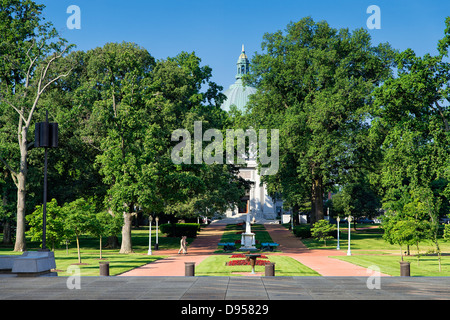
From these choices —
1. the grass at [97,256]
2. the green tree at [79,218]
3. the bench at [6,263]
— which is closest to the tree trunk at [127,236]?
the grass at [97,256]

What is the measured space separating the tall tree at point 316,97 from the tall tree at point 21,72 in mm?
19563

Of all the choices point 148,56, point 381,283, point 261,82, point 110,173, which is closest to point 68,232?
point 110,173

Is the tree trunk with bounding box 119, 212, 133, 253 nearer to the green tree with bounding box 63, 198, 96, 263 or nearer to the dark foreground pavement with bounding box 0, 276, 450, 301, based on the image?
the green tree with bounding box 63, 198, 96, 263

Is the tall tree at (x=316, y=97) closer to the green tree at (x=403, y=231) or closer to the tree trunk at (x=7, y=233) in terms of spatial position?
the green tree at (x=403, y=231)

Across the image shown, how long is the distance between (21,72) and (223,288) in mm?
33879

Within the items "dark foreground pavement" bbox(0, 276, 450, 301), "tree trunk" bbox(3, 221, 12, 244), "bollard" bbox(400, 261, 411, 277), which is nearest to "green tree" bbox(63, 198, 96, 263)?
"dark foreground pavement" bbox(0, 276, 450, 301)

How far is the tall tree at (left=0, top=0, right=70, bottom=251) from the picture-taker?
38.7 m

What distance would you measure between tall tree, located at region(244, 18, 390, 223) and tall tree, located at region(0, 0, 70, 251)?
19.6 metres

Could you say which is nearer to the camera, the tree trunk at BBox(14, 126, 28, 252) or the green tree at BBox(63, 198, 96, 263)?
the green tree at BBox(63, 198, 96, 263)

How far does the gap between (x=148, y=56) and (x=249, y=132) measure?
1203 centimetres

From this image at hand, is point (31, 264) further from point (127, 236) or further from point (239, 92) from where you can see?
point (239, 92)

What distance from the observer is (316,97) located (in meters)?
45.3

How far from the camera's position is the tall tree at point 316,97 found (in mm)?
44094

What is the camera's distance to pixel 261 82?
49.6 meters
